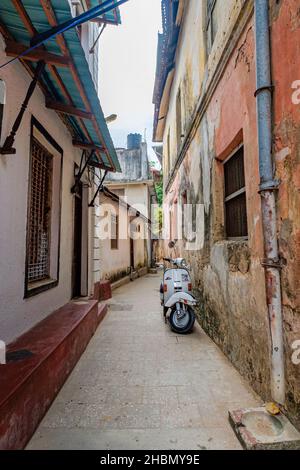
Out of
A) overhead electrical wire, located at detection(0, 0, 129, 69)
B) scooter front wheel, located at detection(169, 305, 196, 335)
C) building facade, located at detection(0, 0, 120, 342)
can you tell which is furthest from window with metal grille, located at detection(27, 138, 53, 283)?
scooter front wheel, located at detection(169, 305, 196, 335)

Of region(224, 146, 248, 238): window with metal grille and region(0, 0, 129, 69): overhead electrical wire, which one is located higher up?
region(0, 0, 129, 69): overhead electrical wire

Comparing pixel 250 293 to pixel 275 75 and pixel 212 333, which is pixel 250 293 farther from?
pixel 275 75

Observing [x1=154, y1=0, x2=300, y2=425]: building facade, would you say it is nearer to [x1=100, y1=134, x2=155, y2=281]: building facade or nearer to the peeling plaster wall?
the peeling plaster wall

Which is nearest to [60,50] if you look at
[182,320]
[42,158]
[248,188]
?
[42,158]

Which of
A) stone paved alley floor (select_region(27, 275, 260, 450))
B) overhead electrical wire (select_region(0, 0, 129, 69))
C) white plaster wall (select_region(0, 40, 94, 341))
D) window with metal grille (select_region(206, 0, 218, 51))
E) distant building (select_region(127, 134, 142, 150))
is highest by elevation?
distant building (select_region(127, 134, 142, 150))

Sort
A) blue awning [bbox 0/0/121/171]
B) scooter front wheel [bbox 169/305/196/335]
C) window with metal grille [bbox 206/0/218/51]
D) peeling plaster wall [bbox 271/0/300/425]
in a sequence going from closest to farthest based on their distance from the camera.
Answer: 1. peeling plaster wall [bbox 271/0/300/425]
2. blue awning [bbox 0/0/121/171]
3. window with metal grille [bbox 206/0/218/51]
4. scooter front wheel [bbox 169/305/196/335]

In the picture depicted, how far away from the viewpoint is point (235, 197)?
3.63 meters

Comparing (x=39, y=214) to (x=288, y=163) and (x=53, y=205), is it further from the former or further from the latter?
(x=288, y=163)

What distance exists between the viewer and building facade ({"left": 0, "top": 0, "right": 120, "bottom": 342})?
249 centimetres

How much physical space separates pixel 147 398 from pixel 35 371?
1.16 m

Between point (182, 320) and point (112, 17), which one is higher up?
point (112, 17)

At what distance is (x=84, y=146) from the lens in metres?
4.95

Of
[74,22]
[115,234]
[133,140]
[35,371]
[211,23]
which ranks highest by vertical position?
[133,140]

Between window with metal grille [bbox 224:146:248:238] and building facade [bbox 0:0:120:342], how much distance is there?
199cm
